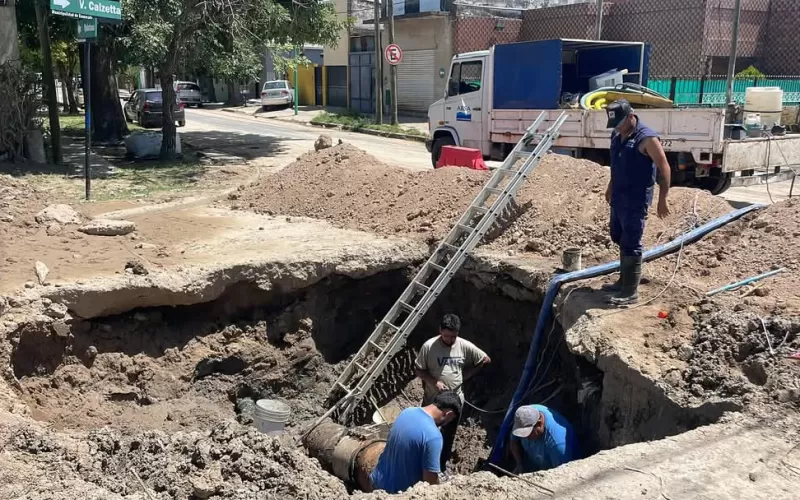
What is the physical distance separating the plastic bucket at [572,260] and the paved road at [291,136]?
32.0 feet

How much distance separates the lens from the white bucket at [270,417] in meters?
6.82

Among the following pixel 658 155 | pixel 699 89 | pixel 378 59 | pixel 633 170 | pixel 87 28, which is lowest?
pixel 633 170

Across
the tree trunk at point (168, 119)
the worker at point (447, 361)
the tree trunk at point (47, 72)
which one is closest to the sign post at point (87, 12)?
the tree trunk at point (47, 72)

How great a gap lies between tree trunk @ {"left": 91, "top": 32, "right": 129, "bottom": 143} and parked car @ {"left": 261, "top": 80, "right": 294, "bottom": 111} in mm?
15998

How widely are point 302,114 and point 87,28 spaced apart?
953 inches

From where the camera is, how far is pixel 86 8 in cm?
1032

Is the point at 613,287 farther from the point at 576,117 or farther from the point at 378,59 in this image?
the point at 378,59

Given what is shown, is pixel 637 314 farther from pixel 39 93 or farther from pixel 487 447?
pixel 39 93

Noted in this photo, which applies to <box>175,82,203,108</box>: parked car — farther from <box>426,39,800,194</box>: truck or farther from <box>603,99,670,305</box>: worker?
<box>603,99,670,305</box>: worker

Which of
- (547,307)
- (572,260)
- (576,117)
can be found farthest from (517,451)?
(576,117)

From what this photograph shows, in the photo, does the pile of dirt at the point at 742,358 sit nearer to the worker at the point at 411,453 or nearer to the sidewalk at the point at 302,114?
the worker at the point at 411,453

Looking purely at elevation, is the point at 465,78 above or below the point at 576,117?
above

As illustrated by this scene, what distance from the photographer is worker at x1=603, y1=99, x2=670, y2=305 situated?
18.5ft

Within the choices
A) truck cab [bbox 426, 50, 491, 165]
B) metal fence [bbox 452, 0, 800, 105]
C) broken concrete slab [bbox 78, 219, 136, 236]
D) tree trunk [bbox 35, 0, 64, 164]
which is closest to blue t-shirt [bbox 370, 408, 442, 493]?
broken concrete slab [bbox 78, 219, 136, 236]
